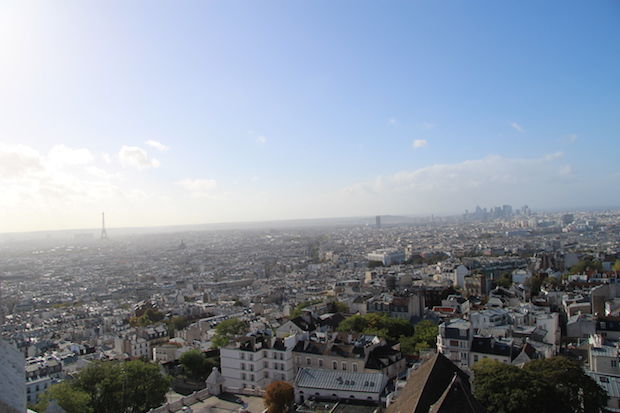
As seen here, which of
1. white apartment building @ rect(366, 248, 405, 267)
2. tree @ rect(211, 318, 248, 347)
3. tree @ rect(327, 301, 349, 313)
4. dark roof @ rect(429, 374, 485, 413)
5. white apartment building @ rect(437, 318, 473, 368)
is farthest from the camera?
white apartment building @ rect(366, 248, 405, 267)

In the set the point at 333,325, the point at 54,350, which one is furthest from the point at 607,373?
the point at 54,350

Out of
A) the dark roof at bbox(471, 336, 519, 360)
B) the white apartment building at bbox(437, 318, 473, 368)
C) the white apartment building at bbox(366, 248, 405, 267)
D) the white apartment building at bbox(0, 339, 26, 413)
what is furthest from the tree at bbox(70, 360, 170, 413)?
the white apartment building at bbox(366, 248, 405, 267)

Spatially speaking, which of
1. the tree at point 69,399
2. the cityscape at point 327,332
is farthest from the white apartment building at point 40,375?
the tree at point 69,399

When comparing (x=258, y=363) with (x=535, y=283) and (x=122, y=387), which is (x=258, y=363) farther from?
(x=535, y=283)

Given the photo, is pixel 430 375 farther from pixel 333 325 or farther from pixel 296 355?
pixel 333 325

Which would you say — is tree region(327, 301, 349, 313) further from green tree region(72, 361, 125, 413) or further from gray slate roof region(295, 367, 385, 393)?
green tree region(72, 361, 125, 413)

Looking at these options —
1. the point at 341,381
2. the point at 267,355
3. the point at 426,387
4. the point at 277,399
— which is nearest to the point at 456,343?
the point at 341,381
